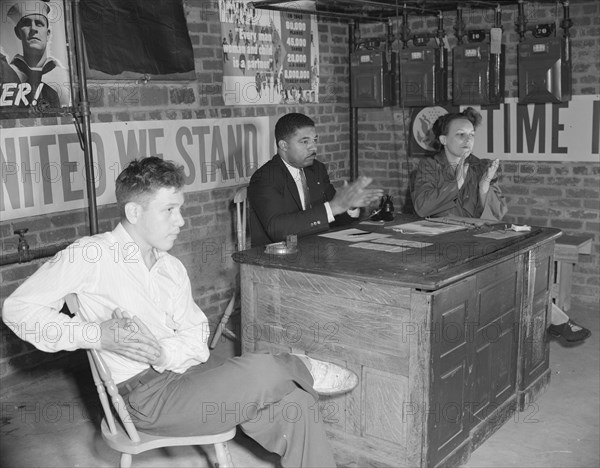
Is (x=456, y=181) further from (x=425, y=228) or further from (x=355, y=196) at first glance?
(x=355, y=196)

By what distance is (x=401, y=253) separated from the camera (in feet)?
11.1

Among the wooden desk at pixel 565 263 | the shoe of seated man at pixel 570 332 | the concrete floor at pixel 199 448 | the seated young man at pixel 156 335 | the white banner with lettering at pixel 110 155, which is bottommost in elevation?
the concrete floor at pixel 199 448

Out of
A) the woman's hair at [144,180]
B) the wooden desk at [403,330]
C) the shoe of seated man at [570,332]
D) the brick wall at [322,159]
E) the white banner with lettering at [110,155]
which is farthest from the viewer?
the shoe of seated man at [570,332]

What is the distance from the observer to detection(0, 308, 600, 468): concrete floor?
Answer: 3350 mm

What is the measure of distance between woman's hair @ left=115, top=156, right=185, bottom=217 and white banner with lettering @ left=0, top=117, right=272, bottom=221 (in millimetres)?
1597

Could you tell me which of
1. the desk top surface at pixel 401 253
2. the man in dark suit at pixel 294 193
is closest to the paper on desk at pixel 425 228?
the desk top surface at pixel 401 253

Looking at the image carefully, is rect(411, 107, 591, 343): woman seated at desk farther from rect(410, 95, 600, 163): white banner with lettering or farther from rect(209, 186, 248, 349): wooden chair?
rect(410, 95, 600, 163): white banner with lettering

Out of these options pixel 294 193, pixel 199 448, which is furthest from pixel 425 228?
pixel 199 448

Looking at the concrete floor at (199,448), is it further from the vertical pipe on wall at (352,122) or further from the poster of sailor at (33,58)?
the vertical pipe on wall at (352,122)

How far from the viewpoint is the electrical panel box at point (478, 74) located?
5718mm

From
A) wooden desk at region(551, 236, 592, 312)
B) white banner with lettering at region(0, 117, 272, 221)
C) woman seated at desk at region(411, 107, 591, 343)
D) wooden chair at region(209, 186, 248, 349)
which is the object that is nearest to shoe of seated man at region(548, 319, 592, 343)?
wooden desk at region(551, 236, 592, 312)

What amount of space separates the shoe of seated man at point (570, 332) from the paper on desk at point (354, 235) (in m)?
1.72

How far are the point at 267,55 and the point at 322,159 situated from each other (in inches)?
43.6

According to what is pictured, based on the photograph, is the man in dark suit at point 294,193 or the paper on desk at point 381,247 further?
the man in dark suit at point 294,193
